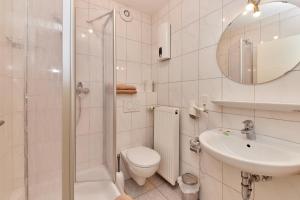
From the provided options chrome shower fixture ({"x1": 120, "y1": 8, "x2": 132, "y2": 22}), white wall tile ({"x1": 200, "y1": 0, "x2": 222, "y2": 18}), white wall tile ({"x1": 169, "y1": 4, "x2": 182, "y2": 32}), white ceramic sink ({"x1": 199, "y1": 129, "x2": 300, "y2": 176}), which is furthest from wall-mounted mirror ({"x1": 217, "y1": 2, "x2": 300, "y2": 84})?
chrome shower fixture ({"x1": 120, "y1": 8, "x2": 132, "y2": 22})

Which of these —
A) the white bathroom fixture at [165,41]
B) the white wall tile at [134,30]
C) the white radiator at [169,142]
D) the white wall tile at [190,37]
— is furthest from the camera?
the white wall tile at [134,30]

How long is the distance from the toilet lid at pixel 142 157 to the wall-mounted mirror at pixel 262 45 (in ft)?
3.51

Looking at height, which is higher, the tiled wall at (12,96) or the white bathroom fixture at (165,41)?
the white bathroom fixture at (165,41)

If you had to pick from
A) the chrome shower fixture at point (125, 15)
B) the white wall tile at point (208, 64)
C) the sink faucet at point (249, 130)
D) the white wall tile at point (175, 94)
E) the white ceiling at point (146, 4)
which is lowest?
the sink faucet at point (249, 130)

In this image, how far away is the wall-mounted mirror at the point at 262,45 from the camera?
892 mm

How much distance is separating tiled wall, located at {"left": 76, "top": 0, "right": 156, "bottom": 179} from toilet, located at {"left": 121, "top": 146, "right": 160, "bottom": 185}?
0.72 ft

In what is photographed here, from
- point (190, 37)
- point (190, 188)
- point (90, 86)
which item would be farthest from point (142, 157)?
point (190, 37)

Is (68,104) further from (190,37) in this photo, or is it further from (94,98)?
(190,37)

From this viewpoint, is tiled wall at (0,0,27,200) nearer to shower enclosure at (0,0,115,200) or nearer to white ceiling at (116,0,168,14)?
shower enclosure at (0,0,115,200)

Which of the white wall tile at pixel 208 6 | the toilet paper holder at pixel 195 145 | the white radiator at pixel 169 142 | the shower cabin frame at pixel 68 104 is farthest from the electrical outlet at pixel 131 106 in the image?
the shower cabin frame at pixel 68 104


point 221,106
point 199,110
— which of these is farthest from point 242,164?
point 199,110

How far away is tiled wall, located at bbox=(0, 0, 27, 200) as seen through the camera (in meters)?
0.71

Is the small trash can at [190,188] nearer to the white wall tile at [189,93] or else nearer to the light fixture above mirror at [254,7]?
the white wall tile at [189,93]

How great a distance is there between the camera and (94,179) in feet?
4.66
